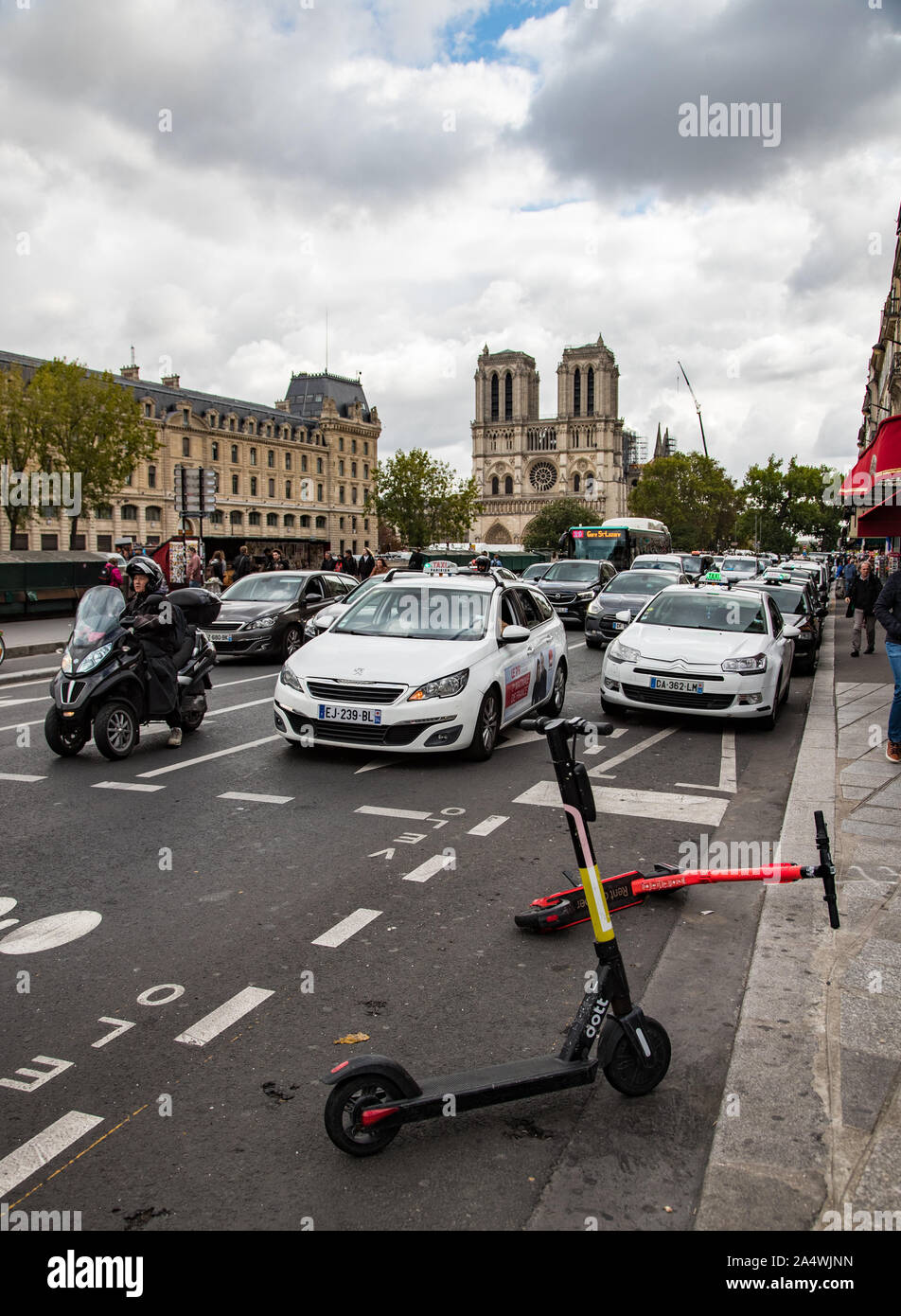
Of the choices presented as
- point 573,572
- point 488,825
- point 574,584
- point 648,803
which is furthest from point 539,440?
point 488,825

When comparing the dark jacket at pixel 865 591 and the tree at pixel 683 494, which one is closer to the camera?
the dark jacket at pixel 865 591

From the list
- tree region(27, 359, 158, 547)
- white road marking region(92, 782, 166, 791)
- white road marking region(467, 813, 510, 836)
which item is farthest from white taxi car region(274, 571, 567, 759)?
tree region(27, 359, 158, 547)

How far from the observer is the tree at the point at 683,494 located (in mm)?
116000

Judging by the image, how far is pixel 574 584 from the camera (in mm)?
25828

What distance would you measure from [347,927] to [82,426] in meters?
33.3

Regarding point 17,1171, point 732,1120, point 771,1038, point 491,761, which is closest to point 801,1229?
point 732,1120

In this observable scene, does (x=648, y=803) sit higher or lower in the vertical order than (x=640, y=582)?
lower

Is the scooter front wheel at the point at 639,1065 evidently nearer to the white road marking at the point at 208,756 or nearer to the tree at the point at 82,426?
the white road marking at the point at 208,756

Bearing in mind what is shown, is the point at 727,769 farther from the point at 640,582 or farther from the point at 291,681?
the point at 640,582

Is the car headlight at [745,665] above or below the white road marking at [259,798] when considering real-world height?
above

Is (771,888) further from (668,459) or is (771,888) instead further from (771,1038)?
(668,459)

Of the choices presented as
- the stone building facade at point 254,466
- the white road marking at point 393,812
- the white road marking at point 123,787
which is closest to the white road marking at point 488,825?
the white road marking at point 393,812

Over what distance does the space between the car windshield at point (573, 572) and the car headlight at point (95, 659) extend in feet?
61.6
